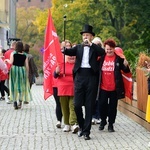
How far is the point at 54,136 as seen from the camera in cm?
1052

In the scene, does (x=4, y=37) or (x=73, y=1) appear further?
(x=4, y=37)

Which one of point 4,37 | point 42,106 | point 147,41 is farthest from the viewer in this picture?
point 4,37

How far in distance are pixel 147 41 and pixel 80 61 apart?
25.3 meters

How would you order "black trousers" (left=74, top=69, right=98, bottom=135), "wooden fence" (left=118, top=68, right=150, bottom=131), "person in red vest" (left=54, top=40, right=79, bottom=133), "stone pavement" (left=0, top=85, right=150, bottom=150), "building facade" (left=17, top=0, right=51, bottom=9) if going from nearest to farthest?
1. "stone pavement" (left=0, top=85, right=150, bottom=150)
2. "black trousers" (left=74, top=69, right=98, bottom=135)
3. "person in red vest" (left=54, top=40, right=79, bottom=133)
4. "wooden fence" (left=118, top=68, right=150, bottom=131)
5. "building facade" (left=17, top=0, right=51, bottom=9)

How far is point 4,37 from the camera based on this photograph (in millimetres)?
55688

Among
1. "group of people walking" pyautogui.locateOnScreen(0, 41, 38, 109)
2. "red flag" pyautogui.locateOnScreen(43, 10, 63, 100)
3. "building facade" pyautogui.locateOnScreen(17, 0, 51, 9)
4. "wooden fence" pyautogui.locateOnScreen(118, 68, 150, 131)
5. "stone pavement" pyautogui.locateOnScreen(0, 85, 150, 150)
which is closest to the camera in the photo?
"stone pavement" pyautogui.locateOnScreen(0, 85, 150, 150)

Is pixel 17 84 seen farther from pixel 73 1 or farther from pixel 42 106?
pixel 73 1

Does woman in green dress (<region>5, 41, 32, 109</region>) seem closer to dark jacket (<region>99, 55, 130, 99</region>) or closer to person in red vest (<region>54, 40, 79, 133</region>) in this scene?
person in red vest (<region>54, 40, 79, 133</region>)

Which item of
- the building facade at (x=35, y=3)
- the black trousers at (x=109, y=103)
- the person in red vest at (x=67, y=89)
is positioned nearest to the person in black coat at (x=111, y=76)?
the black trousers at (x=109, y=103)

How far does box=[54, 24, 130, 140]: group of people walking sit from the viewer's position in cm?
1034

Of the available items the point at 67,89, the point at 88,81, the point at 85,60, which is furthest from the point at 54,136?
the point at 85,60

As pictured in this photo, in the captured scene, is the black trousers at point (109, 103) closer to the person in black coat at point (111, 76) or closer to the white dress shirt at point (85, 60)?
the person in black coat at point (111, 76)

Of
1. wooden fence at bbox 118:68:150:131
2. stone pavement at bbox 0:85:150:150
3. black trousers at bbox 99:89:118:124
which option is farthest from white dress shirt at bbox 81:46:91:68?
wooden fence at bbox 118:68:150:131

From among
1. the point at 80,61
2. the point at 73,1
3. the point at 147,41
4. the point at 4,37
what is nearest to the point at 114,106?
the point at 80,61
